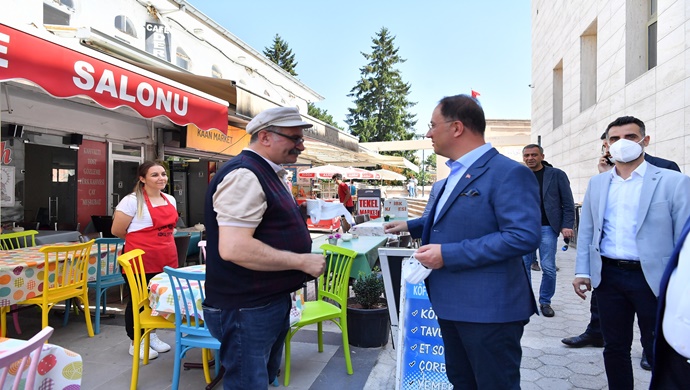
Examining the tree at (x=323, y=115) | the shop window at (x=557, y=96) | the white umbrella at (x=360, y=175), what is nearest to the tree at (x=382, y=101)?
the tree at (x=323, y=115)

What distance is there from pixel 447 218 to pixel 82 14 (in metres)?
11.7

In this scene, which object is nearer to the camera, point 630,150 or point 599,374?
point 630,150

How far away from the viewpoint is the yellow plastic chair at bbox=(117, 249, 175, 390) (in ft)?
10.4

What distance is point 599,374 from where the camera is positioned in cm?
342

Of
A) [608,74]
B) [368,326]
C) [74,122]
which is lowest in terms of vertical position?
[368,326]

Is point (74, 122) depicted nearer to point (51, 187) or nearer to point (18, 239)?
point (51, 187)

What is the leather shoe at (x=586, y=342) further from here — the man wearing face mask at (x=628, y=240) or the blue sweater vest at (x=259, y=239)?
the blue sweater vest at (x=259, y=239)

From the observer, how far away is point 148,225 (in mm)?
3803

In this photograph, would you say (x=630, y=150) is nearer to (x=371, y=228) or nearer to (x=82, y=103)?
(x=371, y=228)

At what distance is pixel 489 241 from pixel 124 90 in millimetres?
3648

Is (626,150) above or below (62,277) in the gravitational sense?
above

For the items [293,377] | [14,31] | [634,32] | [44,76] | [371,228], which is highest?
[634,32]

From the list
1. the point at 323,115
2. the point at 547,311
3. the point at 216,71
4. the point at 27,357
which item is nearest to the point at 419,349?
the point at 27,357

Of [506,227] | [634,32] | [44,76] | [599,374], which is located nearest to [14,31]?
[44,76]
